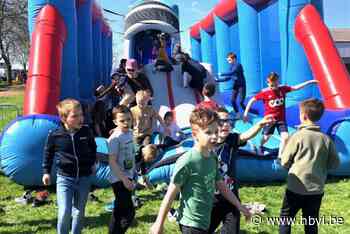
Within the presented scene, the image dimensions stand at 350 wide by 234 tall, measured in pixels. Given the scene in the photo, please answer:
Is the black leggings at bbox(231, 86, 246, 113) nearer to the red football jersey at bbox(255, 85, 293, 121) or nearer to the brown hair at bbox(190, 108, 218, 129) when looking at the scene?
the red football jersey at bbox(255, 85, 293, 121)

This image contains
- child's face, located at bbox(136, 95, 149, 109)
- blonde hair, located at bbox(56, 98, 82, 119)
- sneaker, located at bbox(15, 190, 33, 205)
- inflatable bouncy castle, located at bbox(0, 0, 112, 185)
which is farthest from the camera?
inflatable bouncy castle, located at bbox(0, 0, 112, 185)

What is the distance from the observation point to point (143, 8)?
37.7ft

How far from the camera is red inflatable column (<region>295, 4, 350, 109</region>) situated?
17.7 feet

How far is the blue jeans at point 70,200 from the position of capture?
9.41 feet

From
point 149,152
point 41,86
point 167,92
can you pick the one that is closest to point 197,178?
point 149,152

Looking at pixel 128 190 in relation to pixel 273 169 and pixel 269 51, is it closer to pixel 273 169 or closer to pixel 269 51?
pixel 273 169

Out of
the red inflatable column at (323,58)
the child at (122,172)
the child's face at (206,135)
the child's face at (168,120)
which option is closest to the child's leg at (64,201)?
the child at (122,172)

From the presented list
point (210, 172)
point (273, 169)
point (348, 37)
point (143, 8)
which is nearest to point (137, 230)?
→ point (210, 172)

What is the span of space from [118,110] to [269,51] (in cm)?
605

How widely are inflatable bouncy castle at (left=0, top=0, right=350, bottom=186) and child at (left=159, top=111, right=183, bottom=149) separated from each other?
22 centimetres

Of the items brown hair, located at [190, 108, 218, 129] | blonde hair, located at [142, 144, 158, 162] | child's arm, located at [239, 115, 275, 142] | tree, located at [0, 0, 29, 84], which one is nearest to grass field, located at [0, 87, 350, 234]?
blonde hair, located at [142, 144, 158, 162]

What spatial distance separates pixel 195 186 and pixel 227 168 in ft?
1.80

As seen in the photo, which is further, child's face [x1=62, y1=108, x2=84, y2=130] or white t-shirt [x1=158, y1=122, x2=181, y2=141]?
white t-shirt [x1=158, y1=122, x2=181, y2=141]

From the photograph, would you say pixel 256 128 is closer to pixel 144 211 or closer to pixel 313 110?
pixel 313 110
